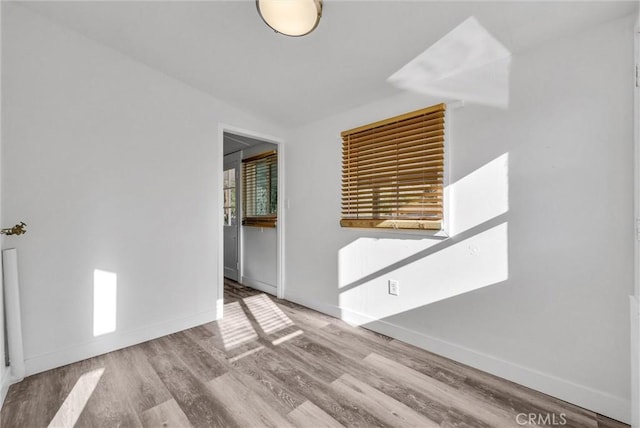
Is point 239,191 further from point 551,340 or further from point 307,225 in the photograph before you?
point 551,340

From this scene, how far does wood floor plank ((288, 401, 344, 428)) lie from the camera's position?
1.51m

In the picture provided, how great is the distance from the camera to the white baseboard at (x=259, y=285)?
3789 millimetres

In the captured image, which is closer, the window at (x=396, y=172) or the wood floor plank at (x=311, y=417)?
the wood floor plank at (x=311, y=417)

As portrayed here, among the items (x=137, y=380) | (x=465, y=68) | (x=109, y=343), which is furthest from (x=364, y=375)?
(x=465, y=68)

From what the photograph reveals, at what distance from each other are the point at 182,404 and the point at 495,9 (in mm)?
2835

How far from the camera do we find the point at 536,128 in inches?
70.2

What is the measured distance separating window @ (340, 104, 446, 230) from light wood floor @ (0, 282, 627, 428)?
1.06m

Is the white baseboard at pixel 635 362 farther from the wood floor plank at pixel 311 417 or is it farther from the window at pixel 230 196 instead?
the window at pixel 230 196

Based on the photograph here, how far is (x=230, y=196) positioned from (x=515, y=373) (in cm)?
412

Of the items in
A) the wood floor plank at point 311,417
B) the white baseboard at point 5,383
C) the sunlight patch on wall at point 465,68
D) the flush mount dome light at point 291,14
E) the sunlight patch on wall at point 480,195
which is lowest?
the wood floor plank at point 311,417

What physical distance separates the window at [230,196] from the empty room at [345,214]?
1.68m

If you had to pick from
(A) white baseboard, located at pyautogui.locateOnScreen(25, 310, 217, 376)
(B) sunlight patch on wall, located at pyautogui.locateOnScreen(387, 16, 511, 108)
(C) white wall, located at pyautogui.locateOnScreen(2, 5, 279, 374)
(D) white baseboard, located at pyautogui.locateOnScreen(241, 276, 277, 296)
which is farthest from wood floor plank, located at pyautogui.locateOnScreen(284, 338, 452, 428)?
(B) sunlight patch on wall, located at pyautogui.locateOnScreen(387, 16, 511, 108)

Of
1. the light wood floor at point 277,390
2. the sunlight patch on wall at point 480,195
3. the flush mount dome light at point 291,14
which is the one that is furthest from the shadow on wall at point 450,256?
the flush mount dome light at point 291,14

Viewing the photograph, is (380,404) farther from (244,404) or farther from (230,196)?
(230,196)
